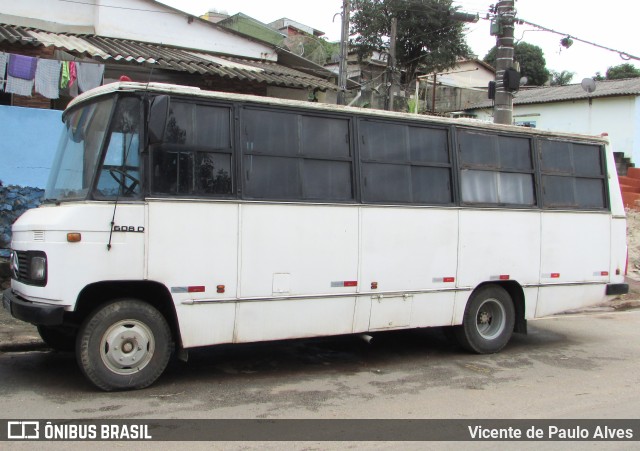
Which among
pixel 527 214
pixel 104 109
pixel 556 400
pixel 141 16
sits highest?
pixel 141 16

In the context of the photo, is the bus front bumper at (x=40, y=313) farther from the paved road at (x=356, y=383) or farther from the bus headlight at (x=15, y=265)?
the paved road at (x=356, y=383)

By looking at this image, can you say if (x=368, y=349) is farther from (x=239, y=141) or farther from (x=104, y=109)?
(x=104, y=109)

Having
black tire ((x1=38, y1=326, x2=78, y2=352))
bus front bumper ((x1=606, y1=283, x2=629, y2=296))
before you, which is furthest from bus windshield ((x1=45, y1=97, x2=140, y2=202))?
bus front bumper ((x1=606, y1=283, x2=629, y2=296))

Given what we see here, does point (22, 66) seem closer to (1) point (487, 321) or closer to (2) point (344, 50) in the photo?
(1) point (487, 321)

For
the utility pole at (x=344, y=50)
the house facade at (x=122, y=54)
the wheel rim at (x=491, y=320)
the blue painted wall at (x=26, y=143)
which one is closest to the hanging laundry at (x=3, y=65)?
the house facade at (x=122, y=54)

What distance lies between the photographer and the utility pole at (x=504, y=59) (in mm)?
12156

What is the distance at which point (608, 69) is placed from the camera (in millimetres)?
49844

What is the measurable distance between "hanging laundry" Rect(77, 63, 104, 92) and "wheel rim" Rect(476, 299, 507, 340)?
7564 mm

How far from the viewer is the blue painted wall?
10.1 metres

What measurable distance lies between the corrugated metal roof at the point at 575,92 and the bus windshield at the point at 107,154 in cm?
2460

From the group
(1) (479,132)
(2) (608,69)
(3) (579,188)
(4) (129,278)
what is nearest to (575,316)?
(3) (579,188)

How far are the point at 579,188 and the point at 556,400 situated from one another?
12.0ft

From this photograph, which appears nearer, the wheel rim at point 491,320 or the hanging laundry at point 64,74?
the wheel rim at point 491,320

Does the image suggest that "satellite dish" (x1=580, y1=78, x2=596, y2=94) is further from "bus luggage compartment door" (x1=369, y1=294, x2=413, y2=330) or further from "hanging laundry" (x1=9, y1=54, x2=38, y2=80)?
"hanging laundry" (x1=9, y1=54, x2=38, y2=80)
